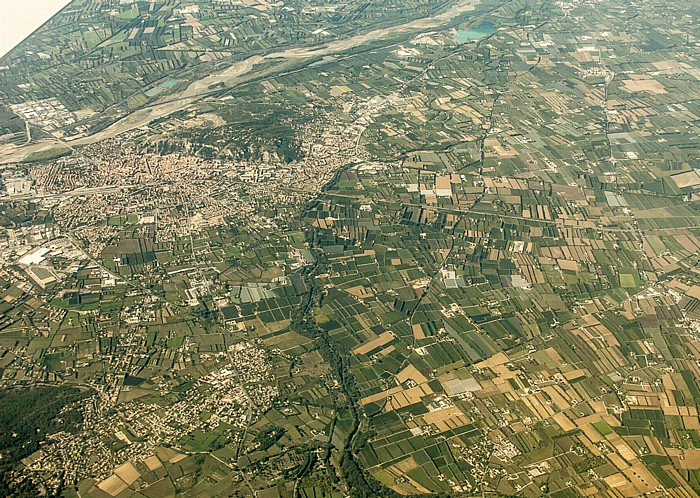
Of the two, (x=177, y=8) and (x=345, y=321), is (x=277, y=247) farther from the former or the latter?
(x=177, y=8)

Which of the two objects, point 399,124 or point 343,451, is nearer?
point 343,451

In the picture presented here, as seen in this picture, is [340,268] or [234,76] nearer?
[340,268]

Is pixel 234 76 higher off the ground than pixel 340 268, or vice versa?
pixel 234 76

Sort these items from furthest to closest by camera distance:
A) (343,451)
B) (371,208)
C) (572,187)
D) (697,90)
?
(697,90)
(572,187)
(371,208)
(343,451)

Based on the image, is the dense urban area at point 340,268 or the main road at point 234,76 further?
the main road at point 234,76

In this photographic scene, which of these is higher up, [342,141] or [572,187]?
[342,141]

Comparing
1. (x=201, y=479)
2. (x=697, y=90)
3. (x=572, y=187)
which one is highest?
(x=201, y=479)

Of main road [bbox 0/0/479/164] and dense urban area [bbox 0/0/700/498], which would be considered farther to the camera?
main road [bbox 0/0/479/164]

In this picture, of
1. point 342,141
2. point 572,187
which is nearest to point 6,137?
point 342,141
